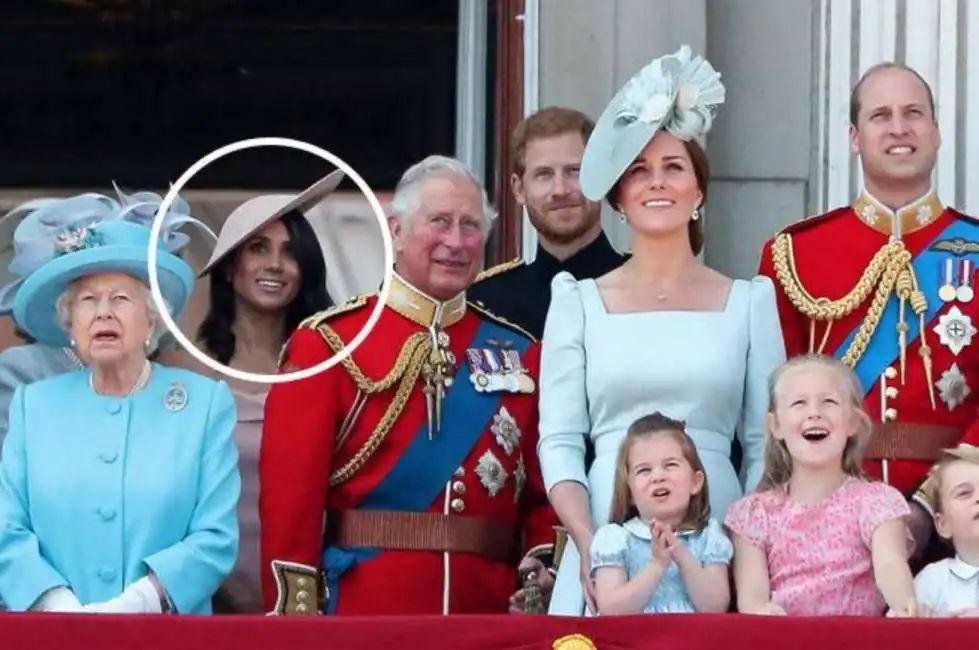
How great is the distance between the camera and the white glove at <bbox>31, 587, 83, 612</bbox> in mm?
6039

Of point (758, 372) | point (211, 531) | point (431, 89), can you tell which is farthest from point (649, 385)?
point (431, 89)

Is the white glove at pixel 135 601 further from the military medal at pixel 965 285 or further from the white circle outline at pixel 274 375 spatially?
the military medal at pixel 965 285

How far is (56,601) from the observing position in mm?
6043

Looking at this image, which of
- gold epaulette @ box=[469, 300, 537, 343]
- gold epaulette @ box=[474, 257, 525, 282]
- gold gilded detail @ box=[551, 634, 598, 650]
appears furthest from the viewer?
gold epaulette @ box=[474, 257, 525, 282]

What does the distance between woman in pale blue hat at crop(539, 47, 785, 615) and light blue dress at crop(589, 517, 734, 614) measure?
0.11 metres

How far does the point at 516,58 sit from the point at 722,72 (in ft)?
1.61

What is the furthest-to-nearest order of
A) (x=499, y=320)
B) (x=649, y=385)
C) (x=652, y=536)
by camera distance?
(x=499, y=320) → (x=649, y=385) → (x=652, y=536)

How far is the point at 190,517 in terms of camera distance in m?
6.16

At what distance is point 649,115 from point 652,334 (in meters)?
0.41

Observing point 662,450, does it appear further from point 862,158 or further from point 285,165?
point 285,165

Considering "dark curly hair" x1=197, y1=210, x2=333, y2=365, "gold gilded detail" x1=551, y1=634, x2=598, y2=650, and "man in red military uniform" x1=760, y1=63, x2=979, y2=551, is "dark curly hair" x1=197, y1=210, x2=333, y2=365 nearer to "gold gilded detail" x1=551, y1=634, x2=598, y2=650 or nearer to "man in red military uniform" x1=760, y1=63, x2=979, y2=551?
"man in red military uniform" x1=760, y1=63, x2=979, y2=551

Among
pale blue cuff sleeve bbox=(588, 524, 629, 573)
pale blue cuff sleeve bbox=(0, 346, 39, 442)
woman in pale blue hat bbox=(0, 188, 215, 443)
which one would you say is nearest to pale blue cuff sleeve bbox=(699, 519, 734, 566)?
pale blue cuff sleeve bbox=(588, 524, 629, 573)

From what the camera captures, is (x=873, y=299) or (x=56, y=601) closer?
(x=56, y=601)

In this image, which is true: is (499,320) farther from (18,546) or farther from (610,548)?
(18,546)
